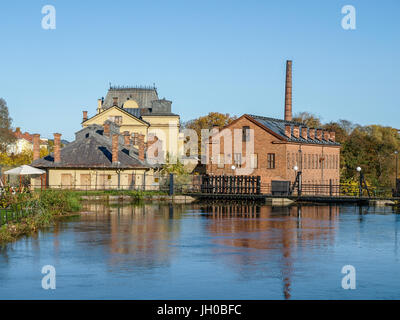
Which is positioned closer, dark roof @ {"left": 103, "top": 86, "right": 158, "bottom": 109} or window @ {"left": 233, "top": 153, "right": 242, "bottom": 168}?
window @ {"left": 233, "top": 153, "right": 242, "bottom": 168}

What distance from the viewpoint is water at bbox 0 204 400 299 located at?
1545 cm

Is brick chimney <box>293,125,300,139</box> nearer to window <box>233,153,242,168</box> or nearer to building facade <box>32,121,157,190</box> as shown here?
window <box>233,153,242,168</box>

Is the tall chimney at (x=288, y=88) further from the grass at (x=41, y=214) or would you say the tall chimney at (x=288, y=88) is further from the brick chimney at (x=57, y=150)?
the grass at (x=41, y=214)

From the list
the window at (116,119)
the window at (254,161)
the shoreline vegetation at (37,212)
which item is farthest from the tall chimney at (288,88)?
the shoreline vegetation at (37,212)

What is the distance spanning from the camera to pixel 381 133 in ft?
324

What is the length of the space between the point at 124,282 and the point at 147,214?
2226 cm

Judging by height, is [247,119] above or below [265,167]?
above

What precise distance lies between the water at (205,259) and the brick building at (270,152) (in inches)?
1133

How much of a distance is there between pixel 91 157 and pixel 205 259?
134 feet

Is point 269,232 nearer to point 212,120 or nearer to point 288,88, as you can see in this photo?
point 288,88

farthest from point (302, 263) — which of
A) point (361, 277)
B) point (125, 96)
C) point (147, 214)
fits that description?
point (125, 96)

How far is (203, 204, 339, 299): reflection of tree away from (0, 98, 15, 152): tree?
6493 cm

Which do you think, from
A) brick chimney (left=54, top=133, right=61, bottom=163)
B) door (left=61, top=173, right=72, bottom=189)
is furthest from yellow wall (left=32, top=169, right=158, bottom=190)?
brick chimney (left=54, top=133, right=61, bottom=163)
